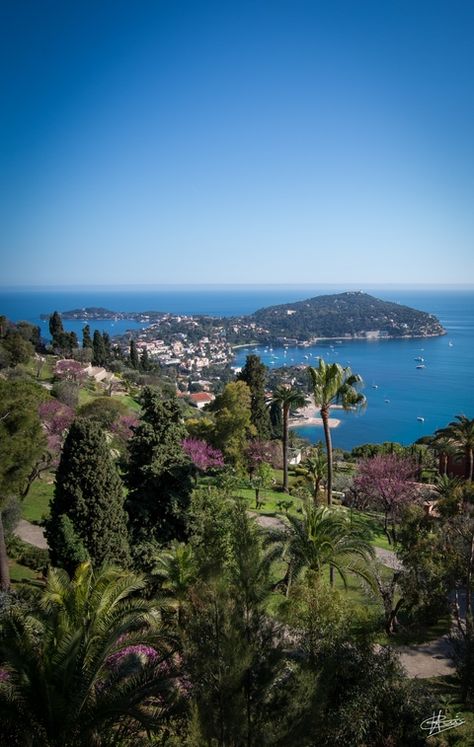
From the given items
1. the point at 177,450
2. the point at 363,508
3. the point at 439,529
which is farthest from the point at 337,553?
the point at 363,508

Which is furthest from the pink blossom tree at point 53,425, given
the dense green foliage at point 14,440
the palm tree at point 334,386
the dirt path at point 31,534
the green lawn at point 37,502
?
the palm tree at point 334,386

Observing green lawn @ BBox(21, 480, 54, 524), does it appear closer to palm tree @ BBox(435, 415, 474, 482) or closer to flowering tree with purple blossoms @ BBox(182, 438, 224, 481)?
flowering tree with purple blossoms @ BBox(182, 438, 224, 481)

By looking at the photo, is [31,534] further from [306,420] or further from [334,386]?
[306,420]

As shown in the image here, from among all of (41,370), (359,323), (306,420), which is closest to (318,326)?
(359,323)

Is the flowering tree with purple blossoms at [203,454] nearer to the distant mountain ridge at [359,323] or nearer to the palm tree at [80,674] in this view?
the palm tree at [80,674]

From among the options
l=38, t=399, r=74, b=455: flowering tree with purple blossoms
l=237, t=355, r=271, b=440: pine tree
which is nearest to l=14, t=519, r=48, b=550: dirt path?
l=38, t=399, r=74, b=455: flowering tree with purple blossoms

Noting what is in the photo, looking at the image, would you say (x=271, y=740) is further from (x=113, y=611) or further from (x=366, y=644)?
(x=113, y=611)
